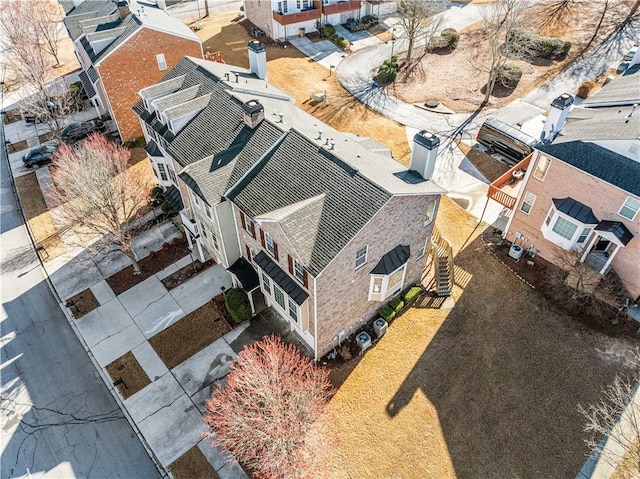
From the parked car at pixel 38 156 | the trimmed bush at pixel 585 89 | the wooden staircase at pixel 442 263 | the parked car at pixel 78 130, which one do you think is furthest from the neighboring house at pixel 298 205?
the trimmed bush at pixel 585 89

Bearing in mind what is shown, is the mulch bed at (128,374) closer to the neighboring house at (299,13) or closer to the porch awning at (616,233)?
the porch awning at (616,233)

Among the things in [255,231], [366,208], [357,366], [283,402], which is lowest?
[357,366]

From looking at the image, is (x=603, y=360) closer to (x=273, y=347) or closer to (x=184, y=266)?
(x=273, y=347)

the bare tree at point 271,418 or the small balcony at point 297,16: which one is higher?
the small balcony at point 297,16

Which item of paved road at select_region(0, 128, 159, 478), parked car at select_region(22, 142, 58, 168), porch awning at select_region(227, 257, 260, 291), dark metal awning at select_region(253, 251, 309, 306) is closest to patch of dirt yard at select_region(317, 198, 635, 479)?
dark metal awning at select_region(253, 251, 309, 306)

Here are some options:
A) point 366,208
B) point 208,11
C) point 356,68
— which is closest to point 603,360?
point 366,208

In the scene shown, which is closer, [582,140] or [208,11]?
[582,140]
